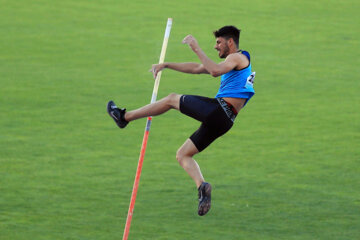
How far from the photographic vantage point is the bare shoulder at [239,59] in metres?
9.91

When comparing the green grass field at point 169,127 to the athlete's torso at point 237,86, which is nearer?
the athlete's torso at point 237,86

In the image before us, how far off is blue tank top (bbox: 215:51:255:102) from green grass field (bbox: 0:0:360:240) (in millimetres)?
2969

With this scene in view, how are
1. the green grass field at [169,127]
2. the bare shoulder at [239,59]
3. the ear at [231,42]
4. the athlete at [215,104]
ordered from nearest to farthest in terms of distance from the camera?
the bare shoulder at [239,59] → the athlete at [215,104] → the ear at [231,42] → the green grass field at [169,127]

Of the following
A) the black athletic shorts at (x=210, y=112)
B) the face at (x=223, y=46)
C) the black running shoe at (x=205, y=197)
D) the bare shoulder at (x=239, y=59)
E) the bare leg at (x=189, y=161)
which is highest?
the face at (x=223, y=46)

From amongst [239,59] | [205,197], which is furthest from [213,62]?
[205,197]

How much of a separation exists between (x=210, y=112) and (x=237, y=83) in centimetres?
47

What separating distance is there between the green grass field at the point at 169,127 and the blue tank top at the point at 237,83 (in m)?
Answer: 2.97

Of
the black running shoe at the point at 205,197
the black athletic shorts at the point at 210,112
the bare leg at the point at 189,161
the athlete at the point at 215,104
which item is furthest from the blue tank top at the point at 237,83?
the black running shoe at the point at 205,197

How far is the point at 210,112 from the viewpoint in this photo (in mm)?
10031

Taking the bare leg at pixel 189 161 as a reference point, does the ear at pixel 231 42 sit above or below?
A: above

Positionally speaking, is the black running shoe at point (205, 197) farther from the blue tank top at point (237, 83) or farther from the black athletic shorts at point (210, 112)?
the blue tank top at point (237, 83)

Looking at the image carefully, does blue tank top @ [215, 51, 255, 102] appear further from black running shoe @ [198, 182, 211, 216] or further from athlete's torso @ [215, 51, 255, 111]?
black running shoe @ [198, 182, 211, 216]

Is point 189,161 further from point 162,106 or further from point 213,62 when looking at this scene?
point 213,62

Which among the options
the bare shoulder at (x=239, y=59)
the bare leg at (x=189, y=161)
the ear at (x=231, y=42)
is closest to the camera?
the bare shoulder at (x=239, y=59)
